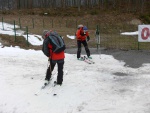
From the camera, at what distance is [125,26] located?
40125 mm

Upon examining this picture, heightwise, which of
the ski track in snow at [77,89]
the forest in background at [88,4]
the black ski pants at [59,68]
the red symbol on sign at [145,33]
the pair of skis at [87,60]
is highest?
the forest in background at [88,4]

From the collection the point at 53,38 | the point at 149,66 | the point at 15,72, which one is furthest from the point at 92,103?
the point at 149,66

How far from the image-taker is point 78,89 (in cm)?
844

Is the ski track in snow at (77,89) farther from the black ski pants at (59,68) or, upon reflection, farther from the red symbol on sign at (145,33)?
the red symbol on sign at (145,33)

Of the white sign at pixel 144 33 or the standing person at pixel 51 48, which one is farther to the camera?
the white sign at pixel 144 33

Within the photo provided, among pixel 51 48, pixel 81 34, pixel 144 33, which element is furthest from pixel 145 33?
pixel 51 48

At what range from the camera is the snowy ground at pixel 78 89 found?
23.6 feet

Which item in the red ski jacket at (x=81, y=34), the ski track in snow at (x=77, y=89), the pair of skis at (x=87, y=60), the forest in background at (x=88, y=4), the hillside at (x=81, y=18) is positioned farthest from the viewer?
the forest in background at (x=88, y=4)

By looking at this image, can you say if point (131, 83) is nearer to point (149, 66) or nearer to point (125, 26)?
point (149, 66)

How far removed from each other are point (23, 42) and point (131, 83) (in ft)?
33.8

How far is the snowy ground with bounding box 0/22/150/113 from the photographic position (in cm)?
721

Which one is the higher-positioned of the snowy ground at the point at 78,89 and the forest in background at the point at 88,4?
the forest in background at the point at 88,4

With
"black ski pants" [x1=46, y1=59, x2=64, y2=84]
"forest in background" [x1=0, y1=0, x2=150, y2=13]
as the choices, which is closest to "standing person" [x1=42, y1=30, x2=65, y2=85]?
"black ski pants" [x1=46, y1=59, x2=64, y2=84]

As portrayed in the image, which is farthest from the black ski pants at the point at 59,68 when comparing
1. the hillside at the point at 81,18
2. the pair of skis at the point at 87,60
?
the hillside at the point at 81,18
